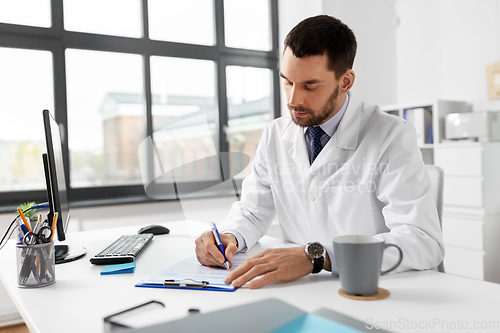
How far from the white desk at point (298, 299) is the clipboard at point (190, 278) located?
20 millimetres

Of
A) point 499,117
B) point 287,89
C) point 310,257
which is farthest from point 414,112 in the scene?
point 310,257

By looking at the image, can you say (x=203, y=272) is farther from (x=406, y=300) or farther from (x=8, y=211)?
(x=8, y=211)

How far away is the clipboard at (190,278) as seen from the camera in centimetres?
84

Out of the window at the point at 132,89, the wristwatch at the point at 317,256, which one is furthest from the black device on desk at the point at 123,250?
the window at the point at 132,89

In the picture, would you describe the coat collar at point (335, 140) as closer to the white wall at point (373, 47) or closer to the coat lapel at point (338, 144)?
the coat lapel at point (338, 144)

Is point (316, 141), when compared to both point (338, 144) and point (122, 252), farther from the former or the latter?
point (122, 252)

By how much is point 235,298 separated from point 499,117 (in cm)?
277

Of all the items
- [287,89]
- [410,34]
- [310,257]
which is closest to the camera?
[310,257]

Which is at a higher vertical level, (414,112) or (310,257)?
(414,112)

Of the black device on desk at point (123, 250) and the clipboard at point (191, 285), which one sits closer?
the clipboard at point (191, 285)

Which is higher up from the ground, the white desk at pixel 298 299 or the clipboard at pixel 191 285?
the clipboard at pixel 191 285

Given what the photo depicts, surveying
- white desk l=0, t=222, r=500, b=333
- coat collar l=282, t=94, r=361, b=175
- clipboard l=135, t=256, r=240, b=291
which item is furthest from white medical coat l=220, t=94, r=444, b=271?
clipboard l=135, t=256, r=240, b=291

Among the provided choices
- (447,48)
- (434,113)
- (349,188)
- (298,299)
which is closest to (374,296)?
(298,299)

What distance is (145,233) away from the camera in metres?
1.53
